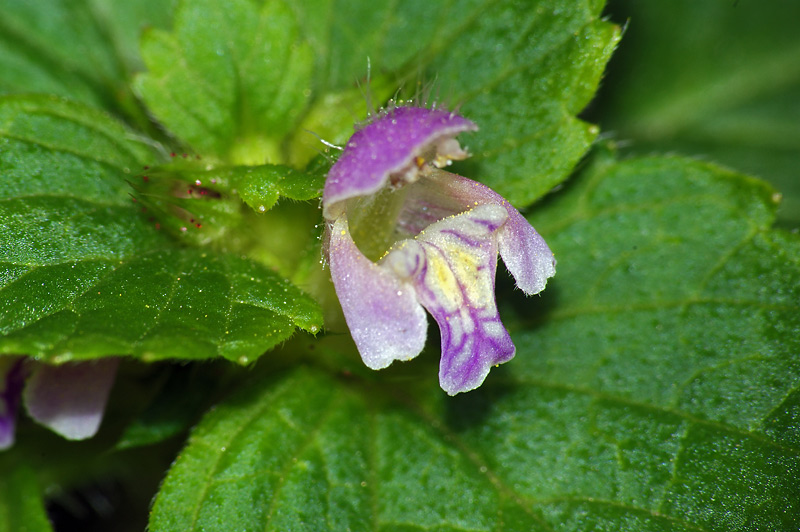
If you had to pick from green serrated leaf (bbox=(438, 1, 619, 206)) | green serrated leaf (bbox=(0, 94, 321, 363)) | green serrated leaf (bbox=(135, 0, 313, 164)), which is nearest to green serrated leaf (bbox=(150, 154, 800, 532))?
green serrated leaf (bbox=(438, 1, 619, 206))

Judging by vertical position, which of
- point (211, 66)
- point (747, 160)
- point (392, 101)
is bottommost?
point (747, 160)

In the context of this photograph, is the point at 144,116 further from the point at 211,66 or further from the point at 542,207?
the point at 542,207

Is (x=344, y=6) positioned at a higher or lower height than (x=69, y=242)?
higher

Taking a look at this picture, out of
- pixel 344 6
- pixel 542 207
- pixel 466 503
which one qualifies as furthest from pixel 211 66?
pixel 466 503

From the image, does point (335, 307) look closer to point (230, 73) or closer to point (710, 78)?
point (230, 73)

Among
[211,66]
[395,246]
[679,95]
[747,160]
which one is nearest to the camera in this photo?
[395,246]

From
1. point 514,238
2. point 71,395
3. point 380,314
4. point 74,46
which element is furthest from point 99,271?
point 74,46
